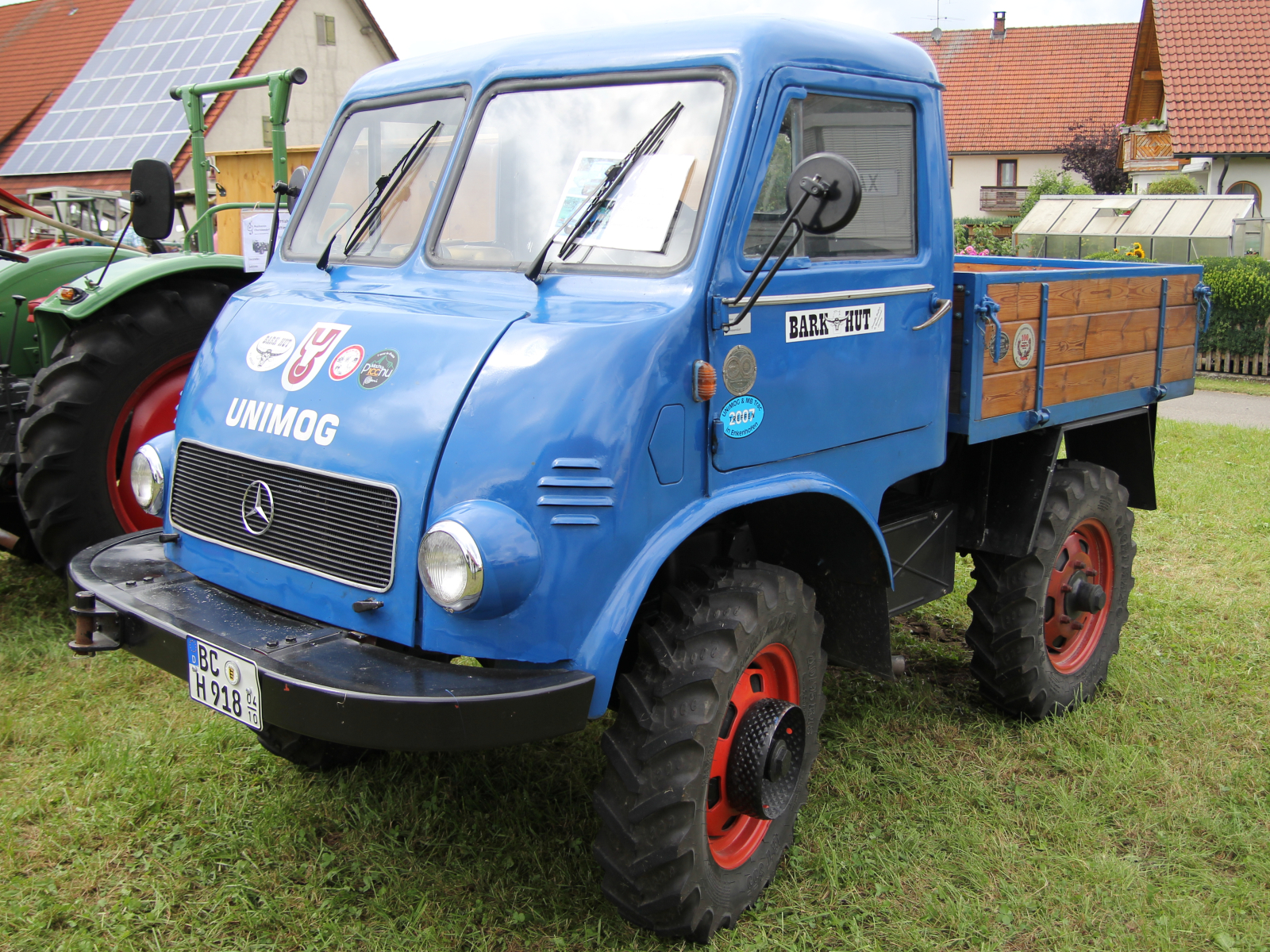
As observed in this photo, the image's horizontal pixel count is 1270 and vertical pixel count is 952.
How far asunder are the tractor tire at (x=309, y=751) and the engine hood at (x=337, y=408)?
779 mm

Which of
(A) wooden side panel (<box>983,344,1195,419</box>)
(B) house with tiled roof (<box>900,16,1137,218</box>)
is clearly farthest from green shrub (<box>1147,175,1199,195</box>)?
(A) wooden side panel (<box>983,344,1195,419</box>)

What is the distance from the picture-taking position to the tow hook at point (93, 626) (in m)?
3.11

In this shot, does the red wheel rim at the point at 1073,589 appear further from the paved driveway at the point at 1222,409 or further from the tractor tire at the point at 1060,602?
the paved driveway at the point at 1222,409

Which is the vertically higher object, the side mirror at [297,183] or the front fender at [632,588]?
the side mirror at [297,183]

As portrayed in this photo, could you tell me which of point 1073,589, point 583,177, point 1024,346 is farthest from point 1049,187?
point 583,177

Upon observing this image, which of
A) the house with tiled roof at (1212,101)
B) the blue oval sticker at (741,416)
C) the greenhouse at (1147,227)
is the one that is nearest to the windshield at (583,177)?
the blue oval sticker at (741,416)

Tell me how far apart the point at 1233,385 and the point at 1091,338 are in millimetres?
13314

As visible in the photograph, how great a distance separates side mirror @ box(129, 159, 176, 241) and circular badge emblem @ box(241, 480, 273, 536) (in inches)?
84.1

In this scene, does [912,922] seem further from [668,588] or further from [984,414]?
[984,414]

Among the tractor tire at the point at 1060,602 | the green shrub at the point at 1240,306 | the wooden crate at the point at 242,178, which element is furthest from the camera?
the green shrub at the point at 1240,306

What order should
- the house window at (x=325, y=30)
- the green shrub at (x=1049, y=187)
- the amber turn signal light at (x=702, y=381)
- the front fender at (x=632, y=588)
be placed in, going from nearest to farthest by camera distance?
the front fender at (x=632, y=588) → the amber turn signal light at (x=702, y=381) → the house window at (x=325, y=30) → the green shrub at (x=1049, y=187)

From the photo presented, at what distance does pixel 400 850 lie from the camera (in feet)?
11.5

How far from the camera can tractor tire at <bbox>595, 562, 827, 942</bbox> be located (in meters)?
2.82

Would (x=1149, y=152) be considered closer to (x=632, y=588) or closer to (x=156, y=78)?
(x=156, y=78)
